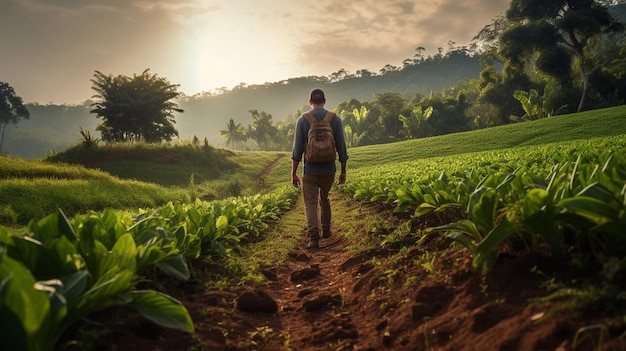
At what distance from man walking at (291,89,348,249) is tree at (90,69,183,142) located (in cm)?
3241

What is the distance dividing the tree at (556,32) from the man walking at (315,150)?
38.9 meters

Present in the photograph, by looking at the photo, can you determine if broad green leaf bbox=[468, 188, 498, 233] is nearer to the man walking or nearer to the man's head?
the man walking

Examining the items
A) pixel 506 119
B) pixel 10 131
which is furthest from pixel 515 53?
pixel 10 131

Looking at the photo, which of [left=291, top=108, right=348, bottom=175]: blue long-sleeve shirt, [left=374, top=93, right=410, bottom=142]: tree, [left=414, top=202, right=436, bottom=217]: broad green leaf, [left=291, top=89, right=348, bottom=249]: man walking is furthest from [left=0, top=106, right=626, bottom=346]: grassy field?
[left=374, top=93, right=410, bottom=142]: tree

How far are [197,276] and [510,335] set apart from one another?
8.88ft

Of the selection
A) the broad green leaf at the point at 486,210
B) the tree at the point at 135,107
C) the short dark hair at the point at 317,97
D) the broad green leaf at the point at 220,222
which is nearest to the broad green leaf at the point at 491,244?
the broad green leaf at the point at 486,210

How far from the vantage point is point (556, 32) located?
3856 centimetres

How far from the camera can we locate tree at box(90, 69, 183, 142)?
34219 mm

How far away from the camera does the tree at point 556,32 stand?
36.0 metres

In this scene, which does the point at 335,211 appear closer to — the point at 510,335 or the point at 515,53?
the point at 510,335

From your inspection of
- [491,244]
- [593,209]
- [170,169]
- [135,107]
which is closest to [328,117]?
[491,244]

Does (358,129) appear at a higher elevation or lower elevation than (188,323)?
higher

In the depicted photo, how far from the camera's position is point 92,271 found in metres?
2.16

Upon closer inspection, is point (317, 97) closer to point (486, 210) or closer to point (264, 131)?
point (486, 210)
